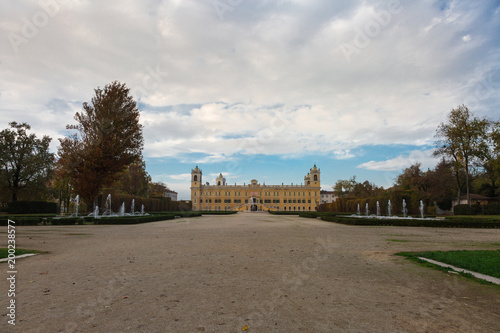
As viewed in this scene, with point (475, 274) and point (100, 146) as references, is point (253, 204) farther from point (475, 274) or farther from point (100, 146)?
point (475, 274)

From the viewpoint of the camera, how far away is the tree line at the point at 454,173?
109ft

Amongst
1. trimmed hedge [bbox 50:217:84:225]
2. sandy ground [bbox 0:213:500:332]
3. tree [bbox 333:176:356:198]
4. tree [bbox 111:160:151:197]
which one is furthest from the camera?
tree [bbox 333:176:356:198]

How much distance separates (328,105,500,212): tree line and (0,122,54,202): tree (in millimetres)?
41643

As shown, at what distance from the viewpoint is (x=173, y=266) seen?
6.52 meters

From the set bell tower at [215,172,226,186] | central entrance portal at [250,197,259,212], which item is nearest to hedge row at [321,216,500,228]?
central entrance portal at [250,197,259,212]

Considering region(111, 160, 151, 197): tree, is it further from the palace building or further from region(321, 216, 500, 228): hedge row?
the palace building

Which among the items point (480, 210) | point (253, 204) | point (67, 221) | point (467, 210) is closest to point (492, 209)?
point (480, 210)

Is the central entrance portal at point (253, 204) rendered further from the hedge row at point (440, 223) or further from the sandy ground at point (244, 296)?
the sandy ground at point (244, 296)

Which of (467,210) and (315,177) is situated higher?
(315,177)

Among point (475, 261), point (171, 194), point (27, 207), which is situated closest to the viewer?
point (475, 261)

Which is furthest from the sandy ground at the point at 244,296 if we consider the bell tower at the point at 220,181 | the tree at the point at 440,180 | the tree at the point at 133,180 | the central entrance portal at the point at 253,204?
the bell tower at the point at 220,181

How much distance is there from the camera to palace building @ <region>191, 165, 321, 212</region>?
368 ft

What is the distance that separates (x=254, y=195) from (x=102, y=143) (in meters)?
87.4

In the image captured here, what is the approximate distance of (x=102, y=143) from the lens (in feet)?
89.2
